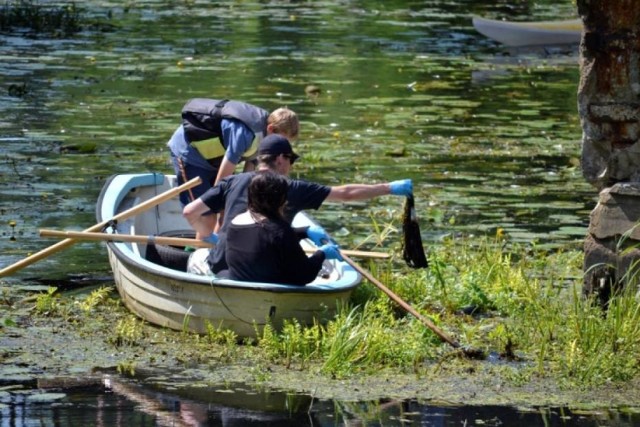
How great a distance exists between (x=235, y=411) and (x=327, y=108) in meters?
11.3

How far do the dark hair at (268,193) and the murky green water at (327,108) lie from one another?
2.44m

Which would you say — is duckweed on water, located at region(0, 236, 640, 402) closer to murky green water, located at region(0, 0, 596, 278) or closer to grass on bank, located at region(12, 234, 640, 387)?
grass on bank, located at region(12, 234, 640, 387)

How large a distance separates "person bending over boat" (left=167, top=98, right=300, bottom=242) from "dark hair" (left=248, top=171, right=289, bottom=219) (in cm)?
80

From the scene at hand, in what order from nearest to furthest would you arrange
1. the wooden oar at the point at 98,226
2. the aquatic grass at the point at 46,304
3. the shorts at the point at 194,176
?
the aquatic grass at the point at 46,304 → the wooden oar at the point at 98,226 → the shorts at the point at 194,176

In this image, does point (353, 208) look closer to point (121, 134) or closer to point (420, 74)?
point (121, 134)

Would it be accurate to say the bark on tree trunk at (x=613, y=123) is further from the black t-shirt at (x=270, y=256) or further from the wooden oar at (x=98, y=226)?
the wooden oar at (x=98, y=226)

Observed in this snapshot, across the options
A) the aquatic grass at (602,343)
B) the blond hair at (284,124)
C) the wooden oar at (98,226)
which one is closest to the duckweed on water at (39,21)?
the wooden oar at (98,226)

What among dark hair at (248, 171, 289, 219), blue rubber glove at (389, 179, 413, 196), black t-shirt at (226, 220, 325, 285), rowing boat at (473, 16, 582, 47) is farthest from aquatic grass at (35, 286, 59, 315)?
rowing boat at (473, 16, 582, 47)

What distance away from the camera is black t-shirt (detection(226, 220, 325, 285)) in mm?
8609

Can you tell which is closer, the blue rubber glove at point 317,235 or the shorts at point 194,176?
the blue rubber glove at point 317,235

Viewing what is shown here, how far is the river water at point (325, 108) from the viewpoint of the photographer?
12.5m

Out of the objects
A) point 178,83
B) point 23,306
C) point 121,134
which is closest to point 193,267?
point 23,306

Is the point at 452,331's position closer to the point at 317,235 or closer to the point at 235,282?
the point at 317,235

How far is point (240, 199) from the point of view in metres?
9.02
